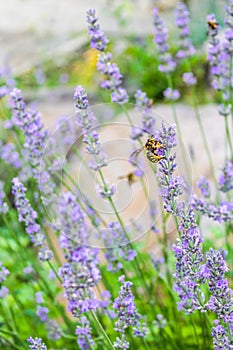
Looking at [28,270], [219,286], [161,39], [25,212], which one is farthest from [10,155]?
[219,286]

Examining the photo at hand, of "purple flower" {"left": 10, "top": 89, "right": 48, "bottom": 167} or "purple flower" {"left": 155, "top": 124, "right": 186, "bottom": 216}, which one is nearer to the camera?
"purple flower" {"left": 155, "top": 124, "right": 186, "bottom": 216}

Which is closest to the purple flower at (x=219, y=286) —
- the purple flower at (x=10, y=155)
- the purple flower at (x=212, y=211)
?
the purple flower at (x=212, y=211)

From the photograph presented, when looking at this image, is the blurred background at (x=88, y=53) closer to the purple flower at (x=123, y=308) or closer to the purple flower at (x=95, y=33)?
the purple flower at (x=95, y=33)

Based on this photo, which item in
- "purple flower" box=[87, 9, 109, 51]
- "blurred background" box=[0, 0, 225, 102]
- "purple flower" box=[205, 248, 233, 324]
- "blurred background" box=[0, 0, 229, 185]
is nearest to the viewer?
"purple flower" box=[205, 248, 233, 324]

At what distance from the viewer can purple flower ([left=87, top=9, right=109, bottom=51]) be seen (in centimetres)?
224

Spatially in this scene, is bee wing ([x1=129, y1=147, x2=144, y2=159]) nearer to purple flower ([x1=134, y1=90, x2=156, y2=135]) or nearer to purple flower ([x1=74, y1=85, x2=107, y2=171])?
purple flower ([x1=134, y1=90, x2=156, y2=135])

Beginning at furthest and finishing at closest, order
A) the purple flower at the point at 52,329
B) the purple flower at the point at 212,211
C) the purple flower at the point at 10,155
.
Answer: the purple flower at the point at 10,155 < the purple flower at the point at 52,329 < the purple flower at the point at 212,211

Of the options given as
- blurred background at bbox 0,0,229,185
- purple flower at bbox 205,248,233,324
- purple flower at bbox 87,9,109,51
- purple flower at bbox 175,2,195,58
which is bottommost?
purple flower at bbox 205,248,233,324

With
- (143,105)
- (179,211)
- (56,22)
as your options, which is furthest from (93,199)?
(56,22)

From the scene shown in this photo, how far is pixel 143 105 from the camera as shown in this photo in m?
2.63

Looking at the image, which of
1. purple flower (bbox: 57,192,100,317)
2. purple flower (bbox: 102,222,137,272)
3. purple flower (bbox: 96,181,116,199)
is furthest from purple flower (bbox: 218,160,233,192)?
purple flower (bbox: 57,192,100,317)

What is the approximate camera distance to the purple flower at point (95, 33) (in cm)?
224

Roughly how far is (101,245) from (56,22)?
8.04 meters

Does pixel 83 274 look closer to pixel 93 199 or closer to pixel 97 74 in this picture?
pixel 93 199
